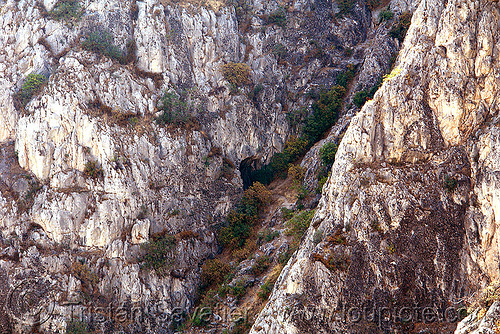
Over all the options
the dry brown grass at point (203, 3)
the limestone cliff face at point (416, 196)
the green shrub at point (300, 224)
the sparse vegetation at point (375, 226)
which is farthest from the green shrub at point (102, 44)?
the sparse vegetation at point (375, 226)

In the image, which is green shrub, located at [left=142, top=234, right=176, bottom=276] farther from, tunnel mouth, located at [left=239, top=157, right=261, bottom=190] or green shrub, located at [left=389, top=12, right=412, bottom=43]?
green shrub, located at [left=389, top=12, right=412, bottom=43]

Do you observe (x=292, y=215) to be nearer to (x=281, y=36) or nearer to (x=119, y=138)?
(x=119, y=138)

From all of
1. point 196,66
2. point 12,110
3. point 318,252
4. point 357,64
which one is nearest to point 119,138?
point 12,110

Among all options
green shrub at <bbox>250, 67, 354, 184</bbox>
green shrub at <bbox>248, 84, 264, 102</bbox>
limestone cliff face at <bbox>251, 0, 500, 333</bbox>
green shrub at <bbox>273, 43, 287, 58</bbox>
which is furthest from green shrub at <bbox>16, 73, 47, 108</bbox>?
limestone cliff face at <bbox>251, 0, 500, 333</bbox>

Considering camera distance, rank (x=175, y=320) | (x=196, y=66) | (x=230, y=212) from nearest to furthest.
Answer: (x=175, y=320)
(x=230, y=212)
(x=196, y=66)

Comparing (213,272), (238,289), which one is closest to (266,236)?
(213,272)

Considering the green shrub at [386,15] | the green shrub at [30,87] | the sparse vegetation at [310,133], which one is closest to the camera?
the green shrub at [30,87]

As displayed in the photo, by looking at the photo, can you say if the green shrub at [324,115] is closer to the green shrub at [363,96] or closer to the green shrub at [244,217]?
the green shrub at [363,96]
